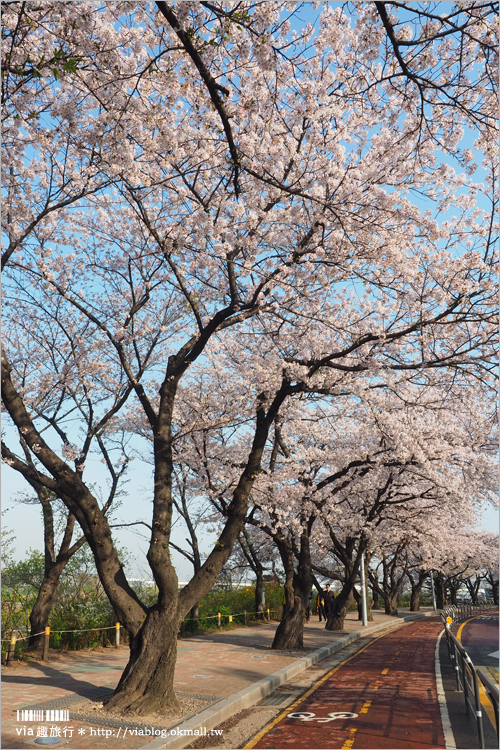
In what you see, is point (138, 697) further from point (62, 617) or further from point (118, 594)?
point (62, 617)

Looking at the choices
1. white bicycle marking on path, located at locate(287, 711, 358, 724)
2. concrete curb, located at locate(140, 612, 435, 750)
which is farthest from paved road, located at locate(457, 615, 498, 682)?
white bicycle marking on path, located at locate(287, 711, 358, 724)

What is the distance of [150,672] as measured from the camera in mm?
9062

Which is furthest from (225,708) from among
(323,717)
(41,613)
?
(41,613)

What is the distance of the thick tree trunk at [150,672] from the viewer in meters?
8.80

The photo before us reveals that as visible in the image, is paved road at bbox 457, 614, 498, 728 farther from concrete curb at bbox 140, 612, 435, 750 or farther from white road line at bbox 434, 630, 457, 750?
concrete curb at bbox 140, 612, 435, 750

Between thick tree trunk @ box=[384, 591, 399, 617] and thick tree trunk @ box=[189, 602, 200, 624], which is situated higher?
thick tree trunk @ box=[189, 602, 200, 624]

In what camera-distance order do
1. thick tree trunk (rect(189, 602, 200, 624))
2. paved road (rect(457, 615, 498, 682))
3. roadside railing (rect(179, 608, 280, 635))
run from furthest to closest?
thick tree trunk (rect(189, 602, 200, 624)) → roadside railing (rect(179, 608, 280, 635)) → paved road (rect(457, 615, 498, 682))

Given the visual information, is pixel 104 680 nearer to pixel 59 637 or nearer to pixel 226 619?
pixel 59 637

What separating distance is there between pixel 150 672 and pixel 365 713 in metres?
3.40

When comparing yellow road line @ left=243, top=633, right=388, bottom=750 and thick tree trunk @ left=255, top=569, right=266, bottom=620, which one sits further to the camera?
thick tree trunk @ left=255, top=569, right=266, bottom=620

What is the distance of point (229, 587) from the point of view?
34.6m

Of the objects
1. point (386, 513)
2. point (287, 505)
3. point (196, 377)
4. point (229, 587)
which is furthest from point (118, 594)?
point (229, 587)

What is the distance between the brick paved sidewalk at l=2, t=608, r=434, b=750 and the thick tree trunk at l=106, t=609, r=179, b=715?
1.34ft

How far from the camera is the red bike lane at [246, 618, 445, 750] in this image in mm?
7730
